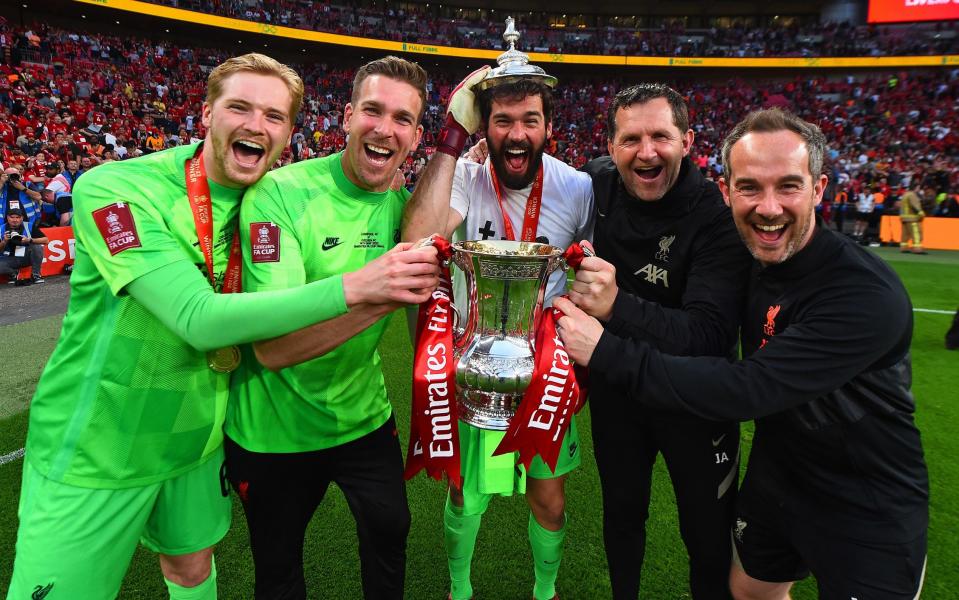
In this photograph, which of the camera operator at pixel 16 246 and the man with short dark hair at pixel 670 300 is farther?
the camera operator at pixel 16 246

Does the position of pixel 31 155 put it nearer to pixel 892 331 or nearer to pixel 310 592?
pixel 310 592

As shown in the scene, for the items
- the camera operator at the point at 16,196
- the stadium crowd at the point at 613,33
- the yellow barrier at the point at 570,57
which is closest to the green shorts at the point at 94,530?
the camera operator at the point at 16,196

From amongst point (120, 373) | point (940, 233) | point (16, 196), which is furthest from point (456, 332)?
point (940, 233)

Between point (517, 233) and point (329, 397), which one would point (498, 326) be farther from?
point (517, 233)

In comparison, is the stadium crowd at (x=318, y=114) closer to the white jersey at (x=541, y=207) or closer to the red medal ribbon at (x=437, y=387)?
the white jersey at (x=541, y=207)

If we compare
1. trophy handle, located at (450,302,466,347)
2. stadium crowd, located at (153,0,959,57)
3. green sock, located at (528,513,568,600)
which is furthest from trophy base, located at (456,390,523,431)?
stadium crowd, located at (153,0,959,57)

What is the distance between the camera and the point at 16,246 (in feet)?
28.2

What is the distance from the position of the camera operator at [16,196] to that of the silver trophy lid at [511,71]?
9747 mm

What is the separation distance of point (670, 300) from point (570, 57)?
3176cm

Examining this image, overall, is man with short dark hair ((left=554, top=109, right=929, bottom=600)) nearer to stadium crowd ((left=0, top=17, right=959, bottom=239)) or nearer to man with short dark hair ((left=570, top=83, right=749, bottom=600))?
man with short dark hair ((left=570, top=83, right=749, bottom=600))

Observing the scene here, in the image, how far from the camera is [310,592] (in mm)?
2670

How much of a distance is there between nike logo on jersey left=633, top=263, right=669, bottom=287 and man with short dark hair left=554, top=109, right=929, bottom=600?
421mm

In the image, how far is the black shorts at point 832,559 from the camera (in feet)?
5.49

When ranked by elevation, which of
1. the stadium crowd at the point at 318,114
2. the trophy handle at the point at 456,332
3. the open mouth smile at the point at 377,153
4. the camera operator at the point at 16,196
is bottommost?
the trophy handle at the point at 456,332
